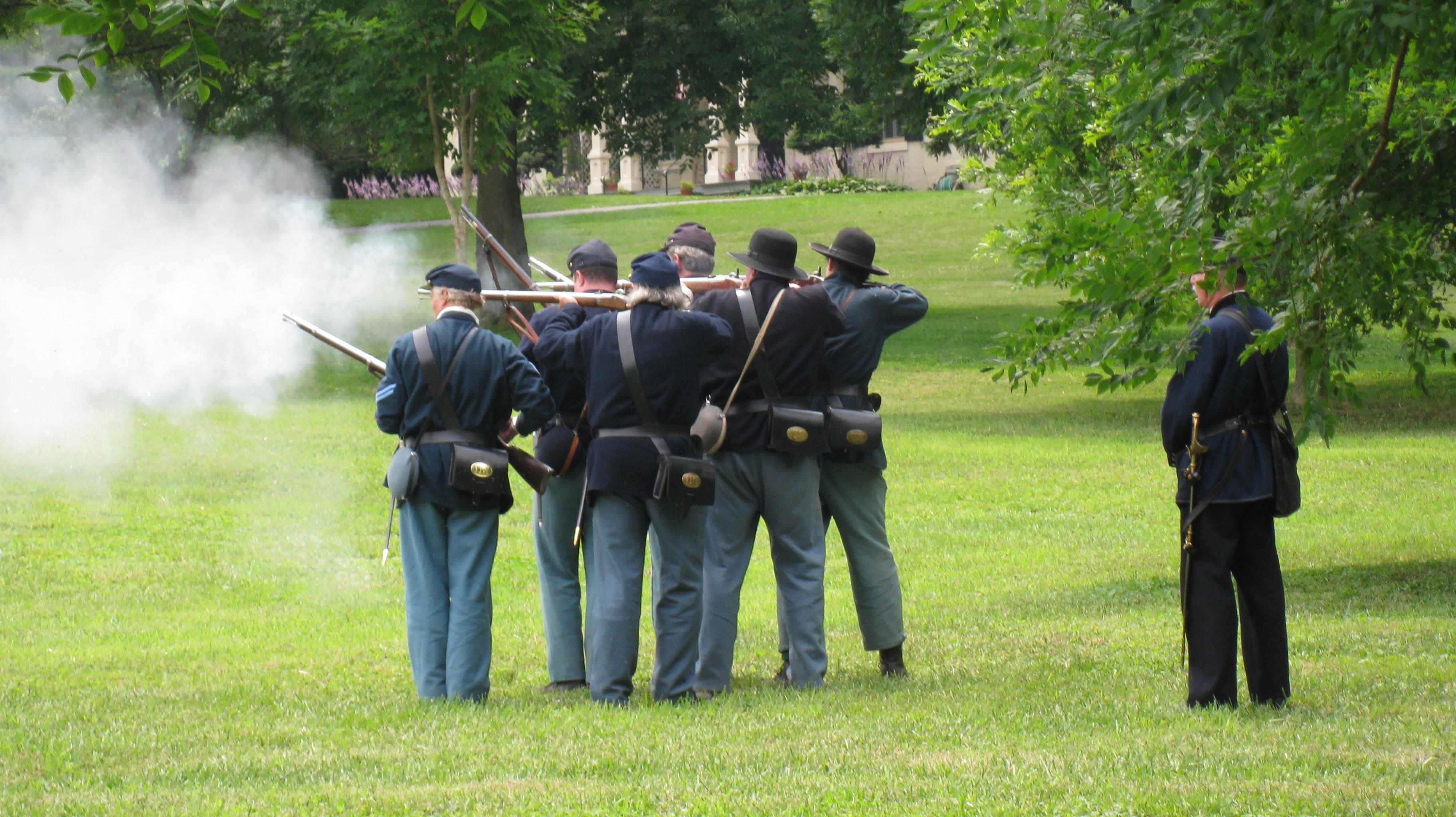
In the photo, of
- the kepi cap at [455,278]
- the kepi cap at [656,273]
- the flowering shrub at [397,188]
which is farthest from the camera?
the flowering shrub at [397,188]

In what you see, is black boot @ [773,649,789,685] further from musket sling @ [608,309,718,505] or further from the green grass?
the green grass

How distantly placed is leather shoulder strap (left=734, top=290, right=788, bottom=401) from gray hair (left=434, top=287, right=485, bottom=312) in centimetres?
121

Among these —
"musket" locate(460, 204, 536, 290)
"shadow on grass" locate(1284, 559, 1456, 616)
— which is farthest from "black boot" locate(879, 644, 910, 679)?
"shadow on grass" locate(1284, 559, 1456, 616)

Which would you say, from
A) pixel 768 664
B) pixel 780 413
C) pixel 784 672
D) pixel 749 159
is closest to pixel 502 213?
pixel 768 664

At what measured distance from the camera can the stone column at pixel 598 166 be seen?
59.2 metres

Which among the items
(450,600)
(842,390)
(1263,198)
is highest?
(1263,198)

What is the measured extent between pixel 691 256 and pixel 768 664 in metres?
2.19

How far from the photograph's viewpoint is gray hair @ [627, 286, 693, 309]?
6.96 meters

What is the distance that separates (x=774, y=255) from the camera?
24.1ft

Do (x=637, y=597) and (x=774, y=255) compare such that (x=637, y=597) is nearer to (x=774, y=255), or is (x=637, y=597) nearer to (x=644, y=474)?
(x=644, y=474)

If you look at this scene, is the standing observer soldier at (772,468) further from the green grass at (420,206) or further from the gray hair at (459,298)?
the green grass at (420,206)

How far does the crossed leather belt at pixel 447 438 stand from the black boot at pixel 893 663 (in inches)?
87.0

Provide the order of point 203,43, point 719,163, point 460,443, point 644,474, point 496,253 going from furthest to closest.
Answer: point 719,163 → point 496,253 → point 460,443 → point 644,474 → point 203,43

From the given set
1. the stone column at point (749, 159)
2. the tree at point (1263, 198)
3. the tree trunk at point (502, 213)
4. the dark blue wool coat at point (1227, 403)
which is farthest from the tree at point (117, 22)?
the stone column at point (749, 159)
